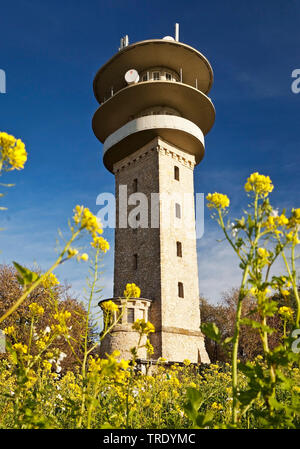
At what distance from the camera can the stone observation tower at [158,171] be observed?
19438 mm

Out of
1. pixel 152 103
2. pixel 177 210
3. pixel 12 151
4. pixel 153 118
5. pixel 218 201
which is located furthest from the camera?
pixel 152 103

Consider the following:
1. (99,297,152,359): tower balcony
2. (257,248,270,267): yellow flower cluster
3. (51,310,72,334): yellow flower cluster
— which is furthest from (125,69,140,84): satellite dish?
(257,248,270,267): yellow flower cluster

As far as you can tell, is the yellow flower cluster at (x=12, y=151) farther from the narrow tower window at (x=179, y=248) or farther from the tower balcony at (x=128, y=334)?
the narrow tower window at (x=179, y=248)

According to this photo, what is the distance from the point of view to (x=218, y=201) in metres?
2.51

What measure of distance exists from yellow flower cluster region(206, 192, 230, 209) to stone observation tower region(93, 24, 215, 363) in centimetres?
1640

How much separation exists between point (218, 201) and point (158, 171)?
1991cm

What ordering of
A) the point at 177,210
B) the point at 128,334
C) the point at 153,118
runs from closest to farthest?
the point at 128,334
the point at 153,118
the point at 177,210

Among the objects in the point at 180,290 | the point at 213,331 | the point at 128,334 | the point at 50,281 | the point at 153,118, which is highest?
the point at 153,118

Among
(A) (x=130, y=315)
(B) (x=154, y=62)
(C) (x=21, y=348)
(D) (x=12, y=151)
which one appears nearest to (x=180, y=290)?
(A) (x=130, y=315)

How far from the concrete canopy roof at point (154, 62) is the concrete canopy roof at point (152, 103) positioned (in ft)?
9.11

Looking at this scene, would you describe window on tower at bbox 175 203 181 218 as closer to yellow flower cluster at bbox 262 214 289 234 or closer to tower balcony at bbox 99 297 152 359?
tower balcony at bbox 99 297 152 359

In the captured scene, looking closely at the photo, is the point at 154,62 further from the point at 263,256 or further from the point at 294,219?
the point at 263,256

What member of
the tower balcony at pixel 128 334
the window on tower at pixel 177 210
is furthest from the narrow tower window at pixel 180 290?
the window on tower at pixel 177 210
